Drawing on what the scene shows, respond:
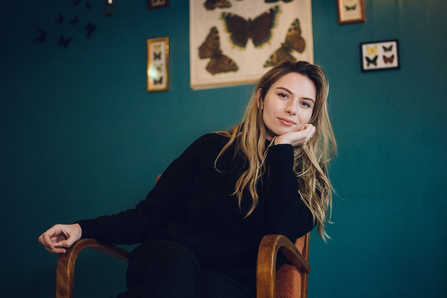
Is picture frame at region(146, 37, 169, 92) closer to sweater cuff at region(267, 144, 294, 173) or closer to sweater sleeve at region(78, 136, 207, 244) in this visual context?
sweater sleeve at region(78, 136, 207, 244)

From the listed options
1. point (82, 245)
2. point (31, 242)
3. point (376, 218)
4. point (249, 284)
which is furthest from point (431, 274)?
point (31, 242)

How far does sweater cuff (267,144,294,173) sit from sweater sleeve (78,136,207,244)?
0.90 ft

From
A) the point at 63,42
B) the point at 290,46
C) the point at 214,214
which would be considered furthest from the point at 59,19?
the point at 214,214

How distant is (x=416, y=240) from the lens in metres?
1.89

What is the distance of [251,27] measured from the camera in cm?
223

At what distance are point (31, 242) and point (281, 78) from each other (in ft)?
6.61

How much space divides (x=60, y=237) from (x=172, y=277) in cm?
41

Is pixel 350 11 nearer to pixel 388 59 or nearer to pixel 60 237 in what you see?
pixel 388 59

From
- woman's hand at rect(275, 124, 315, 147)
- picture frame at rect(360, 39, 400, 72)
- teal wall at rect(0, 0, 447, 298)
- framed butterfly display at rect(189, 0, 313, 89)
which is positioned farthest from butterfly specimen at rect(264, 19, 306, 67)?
woman's hand at rect(275, 124, 315, 147)

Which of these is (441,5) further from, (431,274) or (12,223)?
(12,223)

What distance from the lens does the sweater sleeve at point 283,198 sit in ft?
3.84

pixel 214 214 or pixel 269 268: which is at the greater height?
pixel 214 214

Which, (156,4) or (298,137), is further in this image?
(156,4)

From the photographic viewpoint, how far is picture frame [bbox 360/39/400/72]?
6.51 ft
